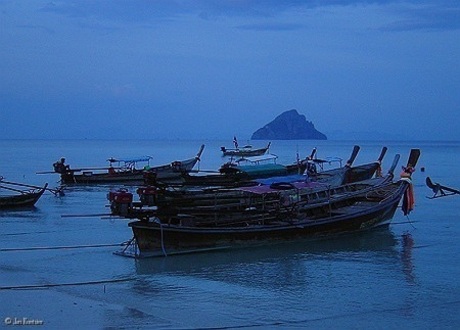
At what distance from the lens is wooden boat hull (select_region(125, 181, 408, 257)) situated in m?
15.0

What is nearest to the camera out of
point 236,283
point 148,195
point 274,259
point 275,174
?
point 236,283

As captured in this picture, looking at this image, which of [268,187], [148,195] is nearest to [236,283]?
[148,195]

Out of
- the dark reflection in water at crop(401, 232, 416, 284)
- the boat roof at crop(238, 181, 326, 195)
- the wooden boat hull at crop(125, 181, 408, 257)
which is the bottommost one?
the dark reflection in water at crop(401, 232, 416, 284)

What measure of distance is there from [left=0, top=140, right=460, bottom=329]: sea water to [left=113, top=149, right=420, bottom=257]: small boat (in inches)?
12.0

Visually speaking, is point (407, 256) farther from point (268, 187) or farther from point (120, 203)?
point (120, 203)

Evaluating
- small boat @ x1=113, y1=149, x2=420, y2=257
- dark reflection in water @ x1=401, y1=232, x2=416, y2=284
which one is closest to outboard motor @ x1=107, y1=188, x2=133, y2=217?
small boat @ x1=113, y1=149, x2=420, y2=257

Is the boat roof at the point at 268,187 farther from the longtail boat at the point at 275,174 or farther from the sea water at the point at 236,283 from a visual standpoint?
the sea water at the point at 236,283

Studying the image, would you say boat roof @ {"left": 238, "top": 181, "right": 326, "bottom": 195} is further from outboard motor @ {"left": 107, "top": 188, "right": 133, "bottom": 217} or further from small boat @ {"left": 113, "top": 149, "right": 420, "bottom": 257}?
outboard motor @ {"left": 107, "top": 188, "right": 133, "bottom": 217}

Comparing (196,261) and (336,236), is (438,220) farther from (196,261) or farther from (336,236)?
(196,261)

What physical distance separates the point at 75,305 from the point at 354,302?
457 cm

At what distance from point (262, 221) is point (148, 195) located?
11.1ft

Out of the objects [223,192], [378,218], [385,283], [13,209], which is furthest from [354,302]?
[13,209]

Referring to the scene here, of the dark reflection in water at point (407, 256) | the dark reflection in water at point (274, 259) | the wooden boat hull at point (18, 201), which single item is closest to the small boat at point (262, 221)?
the dark reflection in water at point (274, 259)

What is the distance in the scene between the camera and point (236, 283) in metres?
13.1
